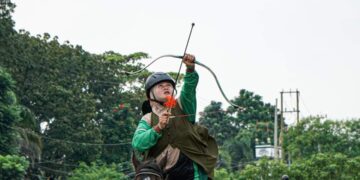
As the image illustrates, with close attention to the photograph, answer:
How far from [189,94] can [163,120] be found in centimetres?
61

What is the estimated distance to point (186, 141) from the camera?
339 inches

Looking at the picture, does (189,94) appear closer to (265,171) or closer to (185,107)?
(185,107)

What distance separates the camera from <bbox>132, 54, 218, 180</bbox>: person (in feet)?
27.9

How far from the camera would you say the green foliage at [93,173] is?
165ft

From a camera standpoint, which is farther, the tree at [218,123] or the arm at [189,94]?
the tree at [218,123]

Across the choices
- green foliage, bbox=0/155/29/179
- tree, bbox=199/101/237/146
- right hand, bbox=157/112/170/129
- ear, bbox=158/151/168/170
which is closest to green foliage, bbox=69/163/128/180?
green foliage, bbox=0/155/29/179

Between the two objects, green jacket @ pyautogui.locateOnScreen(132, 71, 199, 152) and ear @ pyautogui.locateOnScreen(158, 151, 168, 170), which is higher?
green jacket @ pyautogui.locateOnScreen(132, 71, 199, 152)

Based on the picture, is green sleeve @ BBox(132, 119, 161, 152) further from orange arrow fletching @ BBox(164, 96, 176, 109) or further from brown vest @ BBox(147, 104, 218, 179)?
orange arrow fletching @ BBox(164, 96, 176, 109)

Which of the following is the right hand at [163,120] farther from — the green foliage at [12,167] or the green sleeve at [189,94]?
the green foliage at [12,167]

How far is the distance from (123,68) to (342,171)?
22417 millimetres

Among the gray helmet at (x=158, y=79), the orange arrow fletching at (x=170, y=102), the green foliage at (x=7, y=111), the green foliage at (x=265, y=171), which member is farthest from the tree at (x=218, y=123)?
the orange arrow fletching at (x=170, y=102)

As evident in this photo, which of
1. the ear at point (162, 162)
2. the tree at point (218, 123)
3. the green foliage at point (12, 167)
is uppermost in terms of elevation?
the tree at point (218, 123)

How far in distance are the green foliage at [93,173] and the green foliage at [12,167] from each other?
10024 millimetres

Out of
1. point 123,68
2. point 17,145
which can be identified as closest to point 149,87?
point 17,145
